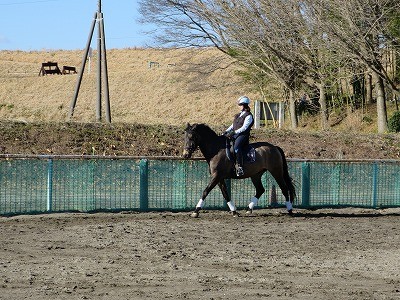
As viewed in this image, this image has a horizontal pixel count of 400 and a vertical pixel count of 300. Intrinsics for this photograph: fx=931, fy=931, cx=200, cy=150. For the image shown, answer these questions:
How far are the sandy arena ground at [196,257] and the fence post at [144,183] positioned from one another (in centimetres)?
40

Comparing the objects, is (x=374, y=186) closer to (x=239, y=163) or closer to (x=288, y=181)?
(x=288, y=181)

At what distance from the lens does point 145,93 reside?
6838cm

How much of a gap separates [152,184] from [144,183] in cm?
20

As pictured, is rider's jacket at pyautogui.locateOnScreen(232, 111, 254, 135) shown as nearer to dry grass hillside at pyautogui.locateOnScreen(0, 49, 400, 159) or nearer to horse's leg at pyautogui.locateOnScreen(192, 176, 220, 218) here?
horse's leg at pyautogui.locateOnScreen(192, 176, 220, 218)

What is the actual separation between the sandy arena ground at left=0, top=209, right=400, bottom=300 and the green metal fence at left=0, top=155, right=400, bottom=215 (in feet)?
1.50

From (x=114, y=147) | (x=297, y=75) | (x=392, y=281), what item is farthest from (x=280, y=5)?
(x=392, y=281)

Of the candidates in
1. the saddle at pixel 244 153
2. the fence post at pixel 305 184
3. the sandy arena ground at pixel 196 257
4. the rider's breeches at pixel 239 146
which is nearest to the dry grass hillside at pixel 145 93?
the fence post at pixel 305 184

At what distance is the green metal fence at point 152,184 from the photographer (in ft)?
64.5

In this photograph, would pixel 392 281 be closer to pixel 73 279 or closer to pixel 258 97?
pixel 73 279

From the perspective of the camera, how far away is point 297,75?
45219mm

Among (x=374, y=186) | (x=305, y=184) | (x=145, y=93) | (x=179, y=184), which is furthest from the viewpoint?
(x=145, y=93)

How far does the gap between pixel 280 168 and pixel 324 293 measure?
32.7ft

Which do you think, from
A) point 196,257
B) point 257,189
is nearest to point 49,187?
point 257,189

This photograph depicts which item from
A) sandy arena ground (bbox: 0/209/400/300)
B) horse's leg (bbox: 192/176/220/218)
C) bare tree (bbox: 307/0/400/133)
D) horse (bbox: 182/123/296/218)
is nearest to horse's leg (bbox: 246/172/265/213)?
horse (bbox: 182/123/296/218)
